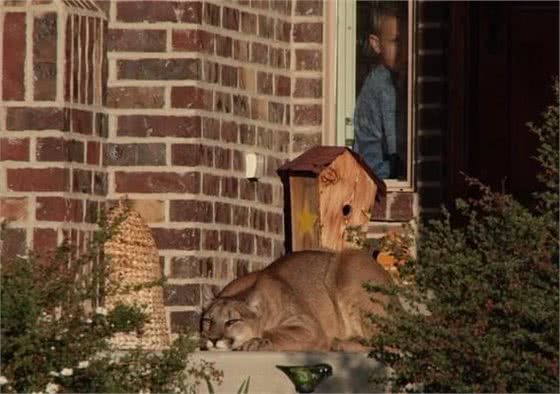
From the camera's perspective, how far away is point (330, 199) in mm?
12852

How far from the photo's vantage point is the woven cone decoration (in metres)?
11.5

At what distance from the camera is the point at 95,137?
11.9m

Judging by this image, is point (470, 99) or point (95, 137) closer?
point (95, 137)

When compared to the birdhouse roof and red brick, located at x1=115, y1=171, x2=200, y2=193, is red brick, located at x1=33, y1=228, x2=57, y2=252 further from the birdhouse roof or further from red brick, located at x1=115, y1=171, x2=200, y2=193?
the birdhouse roof

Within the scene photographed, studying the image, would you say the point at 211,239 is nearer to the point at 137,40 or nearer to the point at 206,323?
the point at 206,323

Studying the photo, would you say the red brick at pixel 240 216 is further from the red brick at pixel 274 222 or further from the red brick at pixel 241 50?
the red brick at pixel 241 50

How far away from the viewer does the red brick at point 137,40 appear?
12.1 meters

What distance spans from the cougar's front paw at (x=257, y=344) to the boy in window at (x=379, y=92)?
1.84 meters

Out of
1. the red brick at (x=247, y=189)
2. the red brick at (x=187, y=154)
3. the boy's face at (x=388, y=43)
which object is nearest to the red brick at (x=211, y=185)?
the red brick at (x=187, y=154)

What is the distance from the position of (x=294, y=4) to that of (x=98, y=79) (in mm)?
1736

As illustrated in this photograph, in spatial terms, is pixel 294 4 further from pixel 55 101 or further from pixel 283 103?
pixel 55 101

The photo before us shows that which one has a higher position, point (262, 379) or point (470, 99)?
point (470, 99)

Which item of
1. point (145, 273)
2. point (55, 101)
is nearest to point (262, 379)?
point (145, 273)

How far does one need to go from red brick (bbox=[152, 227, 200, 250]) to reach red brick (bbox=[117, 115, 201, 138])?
1.62 feet
